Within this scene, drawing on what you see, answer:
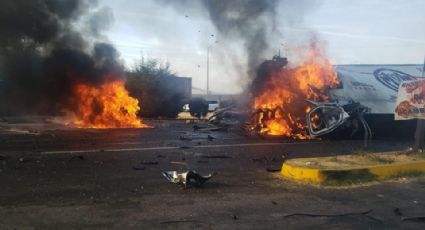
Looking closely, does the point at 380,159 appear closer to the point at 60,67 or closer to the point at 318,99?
the point at 318,99

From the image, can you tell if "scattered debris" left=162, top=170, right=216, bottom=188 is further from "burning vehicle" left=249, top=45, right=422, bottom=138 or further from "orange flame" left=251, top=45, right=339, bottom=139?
"orange flame" left=251, top=45, right=339, bottom=139

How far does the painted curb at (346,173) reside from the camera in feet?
27.1

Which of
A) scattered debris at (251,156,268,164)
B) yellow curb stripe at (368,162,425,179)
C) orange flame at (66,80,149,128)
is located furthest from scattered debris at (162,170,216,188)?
orange flame at (66,80,149,128)

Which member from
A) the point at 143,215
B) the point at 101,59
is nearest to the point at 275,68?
the point at 101,59

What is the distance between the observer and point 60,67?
21.5 m

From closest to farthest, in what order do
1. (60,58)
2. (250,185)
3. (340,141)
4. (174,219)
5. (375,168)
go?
(174,219)
(250,185)
(375,168)
(340,141)
(60,58)

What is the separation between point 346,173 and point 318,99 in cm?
933

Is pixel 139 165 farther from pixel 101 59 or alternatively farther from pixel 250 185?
pixel 101 59

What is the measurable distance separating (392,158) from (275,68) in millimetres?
9129

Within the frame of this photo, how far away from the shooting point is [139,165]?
1012 centimetres

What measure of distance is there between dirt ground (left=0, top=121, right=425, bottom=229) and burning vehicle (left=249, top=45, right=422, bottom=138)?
470cm

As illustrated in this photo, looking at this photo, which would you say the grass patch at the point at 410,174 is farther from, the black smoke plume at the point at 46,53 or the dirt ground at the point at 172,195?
the black smoke plume at the point at 46,53

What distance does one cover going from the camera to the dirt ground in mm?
5823

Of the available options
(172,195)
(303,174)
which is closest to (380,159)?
(303,174)
